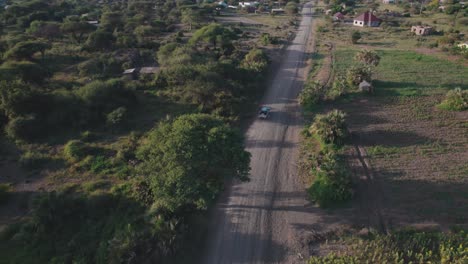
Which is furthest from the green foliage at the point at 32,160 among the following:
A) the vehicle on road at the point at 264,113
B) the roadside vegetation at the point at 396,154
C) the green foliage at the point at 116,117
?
the roadside vegetation at the point at 396,154

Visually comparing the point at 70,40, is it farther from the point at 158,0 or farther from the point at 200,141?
the point at 158,0

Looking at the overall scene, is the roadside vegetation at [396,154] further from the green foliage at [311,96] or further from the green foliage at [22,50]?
the green foliage at [22,50]

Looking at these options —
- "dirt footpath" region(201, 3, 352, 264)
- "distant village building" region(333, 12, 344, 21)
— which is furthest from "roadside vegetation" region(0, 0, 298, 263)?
"distant village building" region(333, 12, 344, 21)

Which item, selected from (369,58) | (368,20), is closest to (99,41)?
(369,58)

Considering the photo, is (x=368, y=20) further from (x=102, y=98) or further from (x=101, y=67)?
(x=102, y=98)

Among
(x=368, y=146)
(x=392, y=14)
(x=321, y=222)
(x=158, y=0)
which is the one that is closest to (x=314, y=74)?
(x=368, y=146)

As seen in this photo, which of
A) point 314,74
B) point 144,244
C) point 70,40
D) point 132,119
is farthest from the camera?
point 70,40
